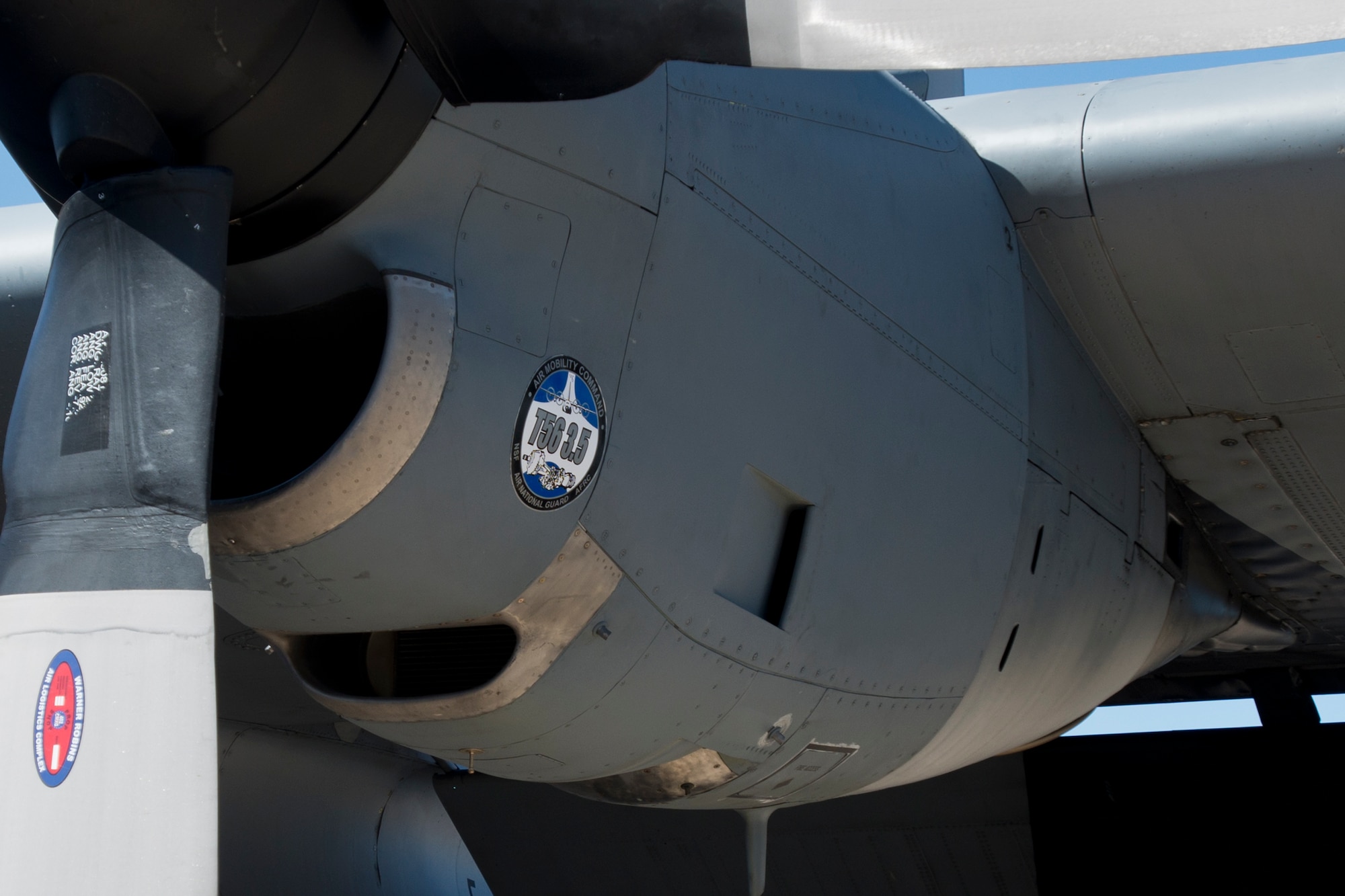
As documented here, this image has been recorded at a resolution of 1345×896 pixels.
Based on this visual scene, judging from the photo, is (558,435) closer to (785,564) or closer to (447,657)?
(447,657)

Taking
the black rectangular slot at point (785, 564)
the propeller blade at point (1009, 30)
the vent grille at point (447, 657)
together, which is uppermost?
the propeller blade at point (1009, 30)

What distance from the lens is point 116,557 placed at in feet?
5.89

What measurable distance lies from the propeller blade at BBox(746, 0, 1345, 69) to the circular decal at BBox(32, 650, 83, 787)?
1385mm

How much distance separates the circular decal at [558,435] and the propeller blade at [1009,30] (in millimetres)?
→ 927

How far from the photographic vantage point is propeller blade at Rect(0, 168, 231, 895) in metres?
1.62

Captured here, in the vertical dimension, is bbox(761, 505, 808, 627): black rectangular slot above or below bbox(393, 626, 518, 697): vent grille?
above

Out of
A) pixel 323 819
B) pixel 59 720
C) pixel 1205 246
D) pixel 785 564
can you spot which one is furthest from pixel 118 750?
pixel 323 819

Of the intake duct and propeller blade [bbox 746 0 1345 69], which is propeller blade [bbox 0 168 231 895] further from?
the intake duct

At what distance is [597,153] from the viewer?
276 centimetres

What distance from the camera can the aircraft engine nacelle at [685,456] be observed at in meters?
2.44

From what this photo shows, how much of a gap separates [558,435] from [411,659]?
35.3 inches

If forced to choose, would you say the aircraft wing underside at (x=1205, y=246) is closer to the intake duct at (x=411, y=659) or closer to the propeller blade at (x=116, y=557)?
the intake duct at (x=411, y=659)

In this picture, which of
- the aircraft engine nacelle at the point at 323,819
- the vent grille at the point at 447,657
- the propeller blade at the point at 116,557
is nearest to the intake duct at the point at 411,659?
the vent grille at the point at 447,657

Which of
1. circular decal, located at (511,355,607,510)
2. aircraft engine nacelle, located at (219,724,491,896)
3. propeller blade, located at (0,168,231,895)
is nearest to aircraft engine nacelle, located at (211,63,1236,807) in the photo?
circular decal, located at (511,355,607,510)
